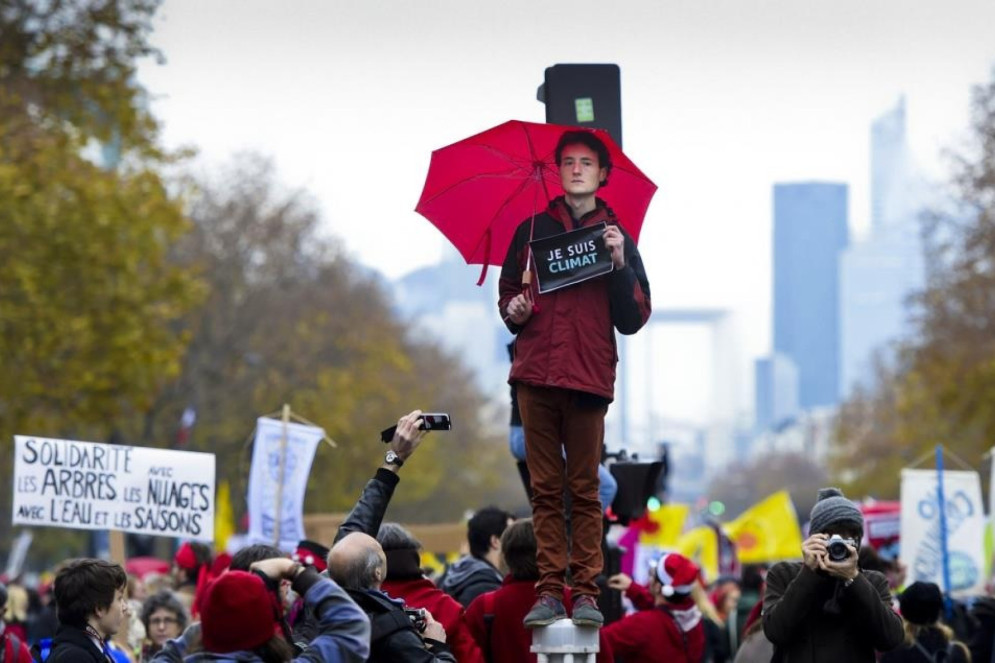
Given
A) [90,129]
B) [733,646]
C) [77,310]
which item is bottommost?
[733,646]

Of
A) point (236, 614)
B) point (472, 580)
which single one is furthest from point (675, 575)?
point (236, 614)

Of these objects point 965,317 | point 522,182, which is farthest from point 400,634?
point 965,317

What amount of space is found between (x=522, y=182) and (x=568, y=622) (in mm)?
2043

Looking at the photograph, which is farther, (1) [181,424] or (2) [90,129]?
(1) [181,424]

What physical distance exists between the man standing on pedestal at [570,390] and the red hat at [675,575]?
68.8 inches

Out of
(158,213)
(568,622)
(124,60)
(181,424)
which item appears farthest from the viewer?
(181,424)

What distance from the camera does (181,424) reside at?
5128 cm

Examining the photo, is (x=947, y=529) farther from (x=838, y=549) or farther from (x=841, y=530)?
(x=838, y=549)

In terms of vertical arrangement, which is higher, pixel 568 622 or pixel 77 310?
pixel 77 310

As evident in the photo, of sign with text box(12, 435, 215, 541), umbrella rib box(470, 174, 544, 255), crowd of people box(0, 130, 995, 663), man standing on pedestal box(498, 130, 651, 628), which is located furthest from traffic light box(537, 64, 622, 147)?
sign with text box(12, 435, 215, 541)

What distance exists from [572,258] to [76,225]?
2282 cm

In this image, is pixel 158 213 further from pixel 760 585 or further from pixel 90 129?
pixel 760 585

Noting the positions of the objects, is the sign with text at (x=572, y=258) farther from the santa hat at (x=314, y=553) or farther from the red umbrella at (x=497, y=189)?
the santa hat at (x=314, y=553)

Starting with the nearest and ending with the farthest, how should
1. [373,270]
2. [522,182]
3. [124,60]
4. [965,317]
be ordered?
[522,182] → [124,60] → [965,317] → [373,270]
